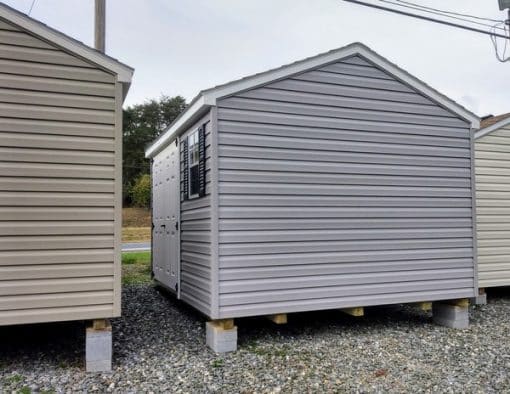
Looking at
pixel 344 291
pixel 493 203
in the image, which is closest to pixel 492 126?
pixel 493 203

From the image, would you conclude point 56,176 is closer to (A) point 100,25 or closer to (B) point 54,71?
(B) point 54,71

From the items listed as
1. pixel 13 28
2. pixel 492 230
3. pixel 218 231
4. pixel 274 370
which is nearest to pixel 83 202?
pixel 218 231

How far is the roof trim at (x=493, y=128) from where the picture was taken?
7.48 m

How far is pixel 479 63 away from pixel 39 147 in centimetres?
1308

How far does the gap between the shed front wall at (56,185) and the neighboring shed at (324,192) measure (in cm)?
108

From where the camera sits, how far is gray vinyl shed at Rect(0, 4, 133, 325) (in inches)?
160

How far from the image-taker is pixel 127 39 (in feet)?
47.0

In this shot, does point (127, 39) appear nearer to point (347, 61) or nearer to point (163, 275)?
point (163, 275)

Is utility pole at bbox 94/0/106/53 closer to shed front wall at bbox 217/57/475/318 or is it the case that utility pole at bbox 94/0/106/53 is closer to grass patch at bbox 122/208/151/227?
shed front wall at bbox 217/57/475/318

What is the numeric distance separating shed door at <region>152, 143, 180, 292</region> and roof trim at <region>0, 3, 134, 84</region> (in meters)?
2.35

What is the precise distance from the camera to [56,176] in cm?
420

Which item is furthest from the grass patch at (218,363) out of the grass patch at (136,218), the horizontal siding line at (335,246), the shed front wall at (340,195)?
the grass patch at (136,218)

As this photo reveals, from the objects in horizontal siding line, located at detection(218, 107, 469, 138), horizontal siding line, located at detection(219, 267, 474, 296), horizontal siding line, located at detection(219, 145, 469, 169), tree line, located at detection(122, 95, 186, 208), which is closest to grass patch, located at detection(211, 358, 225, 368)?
horizontal siding line, located at detection(219, 267, 474, 296)

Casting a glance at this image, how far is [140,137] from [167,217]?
21.7m
